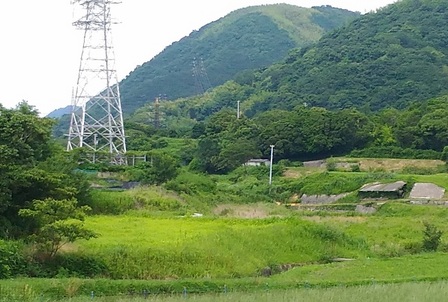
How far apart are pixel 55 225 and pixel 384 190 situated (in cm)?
2660

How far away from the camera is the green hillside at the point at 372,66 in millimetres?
82125

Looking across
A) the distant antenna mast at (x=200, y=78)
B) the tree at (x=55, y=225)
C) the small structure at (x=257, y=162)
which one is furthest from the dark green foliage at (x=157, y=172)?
the distant antenna mast at (x=200, y=78)

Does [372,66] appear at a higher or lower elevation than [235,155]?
higher

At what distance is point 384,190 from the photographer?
38.4 metres

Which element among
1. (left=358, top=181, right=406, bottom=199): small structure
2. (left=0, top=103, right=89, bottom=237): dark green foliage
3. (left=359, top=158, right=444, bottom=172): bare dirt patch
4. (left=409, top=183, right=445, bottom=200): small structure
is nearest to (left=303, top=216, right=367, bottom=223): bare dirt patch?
(left=409, top=183, right=445, bottom=200): small structure

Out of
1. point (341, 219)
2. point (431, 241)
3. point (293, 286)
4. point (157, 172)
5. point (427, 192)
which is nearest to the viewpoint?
point (293, 286)

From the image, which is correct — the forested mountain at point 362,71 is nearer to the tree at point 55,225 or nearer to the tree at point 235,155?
the tree at point 235,155

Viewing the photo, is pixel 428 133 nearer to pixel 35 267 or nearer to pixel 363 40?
pixel 35 267

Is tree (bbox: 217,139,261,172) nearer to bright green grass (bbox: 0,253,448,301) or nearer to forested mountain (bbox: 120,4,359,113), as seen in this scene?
bright green grass (bbox: 0,253,448,301)

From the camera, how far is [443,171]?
4550 centimetres

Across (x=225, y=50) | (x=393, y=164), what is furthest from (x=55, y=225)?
(x=225, y=50)

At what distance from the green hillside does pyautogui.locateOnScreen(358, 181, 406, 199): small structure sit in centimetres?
3911

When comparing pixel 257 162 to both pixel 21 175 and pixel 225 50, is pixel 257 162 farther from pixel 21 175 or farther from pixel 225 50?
pixel 225 50

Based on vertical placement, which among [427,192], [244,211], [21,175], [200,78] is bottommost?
[244,211]
